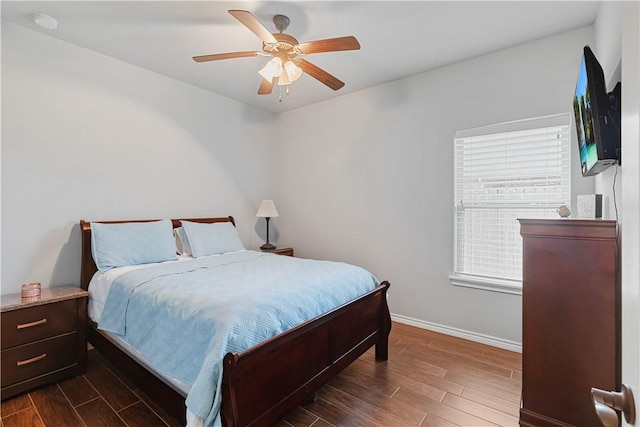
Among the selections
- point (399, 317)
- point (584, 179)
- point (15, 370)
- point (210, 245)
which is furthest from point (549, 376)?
point (15, 370)

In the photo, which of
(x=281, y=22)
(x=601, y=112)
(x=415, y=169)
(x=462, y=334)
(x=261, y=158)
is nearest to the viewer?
(x=601, y=112)

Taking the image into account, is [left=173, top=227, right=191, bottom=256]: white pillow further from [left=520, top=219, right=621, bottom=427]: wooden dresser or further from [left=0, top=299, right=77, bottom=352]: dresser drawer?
[left=520, top=219, right=621, bottom=427]: wooden dresser

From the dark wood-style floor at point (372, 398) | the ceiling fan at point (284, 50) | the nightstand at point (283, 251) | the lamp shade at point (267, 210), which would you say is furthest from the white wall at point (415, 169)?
the ceiling fan at point (284, 50)

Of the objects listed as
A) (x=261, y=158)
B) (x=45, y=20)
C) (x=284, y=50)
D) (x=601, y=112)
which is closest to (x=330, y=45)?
(x=284, y=50)

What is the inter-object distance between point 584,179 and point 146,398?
362 centimetres

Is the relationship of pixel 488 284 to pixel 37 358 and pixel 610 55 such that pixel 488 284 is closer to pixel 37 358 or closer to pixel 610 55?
pixel 610 55

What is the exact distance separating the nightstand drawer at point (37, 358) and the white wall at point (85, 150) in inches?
25.0

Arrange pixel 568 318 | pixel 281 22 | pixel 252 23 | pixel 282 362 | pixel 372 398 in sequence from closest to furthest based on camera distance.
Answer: pixel 568 318, pixel 282 362, pixel 252 23, pixel 372 398, pixel 281 22

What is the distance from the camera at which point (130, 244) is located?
2.78 metres

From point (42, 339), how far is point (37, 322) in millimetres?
130

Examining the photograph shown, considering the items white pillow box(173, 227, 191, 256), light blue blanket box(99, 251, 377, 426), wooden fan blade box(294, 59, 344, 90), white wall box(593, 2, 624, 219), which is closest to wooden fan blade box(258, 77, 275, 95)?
wooden fan blade box(294, 59, 344, 90)

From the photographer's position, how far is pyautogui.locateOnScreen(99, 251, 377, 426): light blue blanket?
149cm

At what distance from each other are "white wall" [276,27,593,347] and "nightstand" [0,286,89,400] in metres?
2.63

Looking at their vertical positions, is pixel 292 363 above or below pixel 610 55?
below
